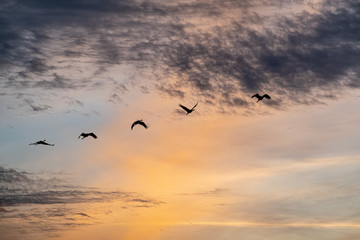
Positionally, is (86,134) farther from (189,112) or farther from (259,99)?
(259,99)

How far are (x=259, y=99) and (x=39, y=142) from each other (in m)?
43.5

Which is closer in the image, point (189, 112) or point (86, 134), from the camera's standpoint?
point (189, 112)

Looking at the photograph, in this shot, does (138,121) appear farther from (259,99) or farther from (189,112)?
(259,99)

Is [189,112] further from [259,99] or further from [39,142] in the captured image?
[39,142]

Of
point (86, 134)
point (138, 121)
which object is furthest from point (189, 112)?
point (86, 134)

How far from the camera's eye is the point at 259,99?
385 ft

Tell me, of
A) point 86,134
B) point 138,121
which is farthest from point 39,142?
point 138,121

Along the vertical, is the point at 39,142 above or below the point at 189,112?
below

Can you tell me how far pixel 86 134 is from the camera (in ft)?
403

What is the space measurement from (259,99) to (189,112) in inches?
557

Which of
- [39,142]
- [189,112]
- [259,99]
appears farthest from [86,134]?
[259,99]

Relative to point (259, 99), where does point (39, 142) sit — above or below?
below

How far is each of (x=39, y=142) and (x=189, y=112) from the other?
2969 cm

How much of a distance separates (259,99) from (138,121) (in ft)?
78.4
